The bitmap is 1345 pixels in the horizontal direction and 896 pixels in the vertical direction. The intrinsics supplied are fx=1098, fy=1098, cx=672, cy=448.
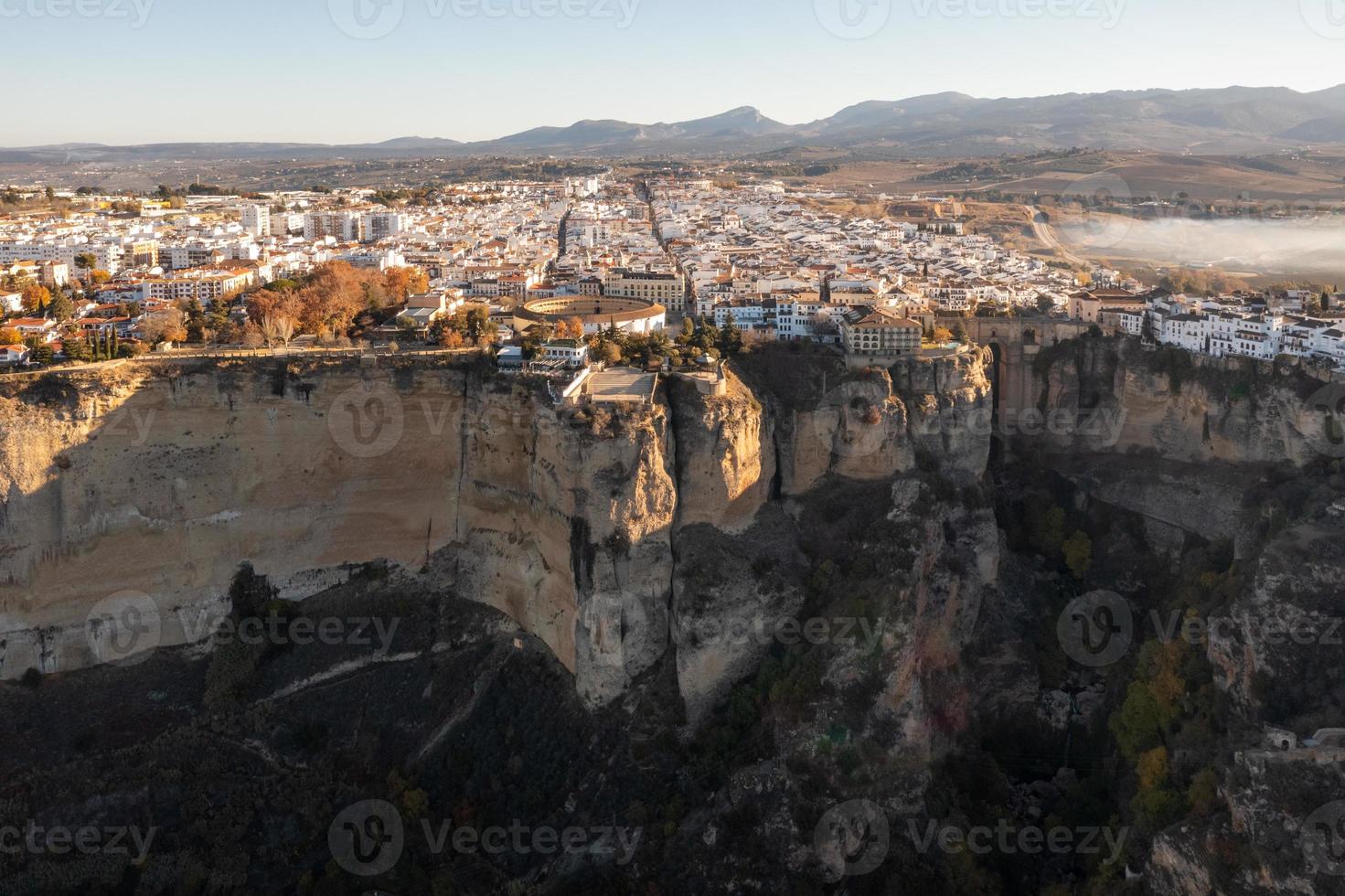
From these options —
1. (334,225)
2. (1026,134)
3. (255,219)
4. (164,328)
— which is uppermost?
(1026,134)

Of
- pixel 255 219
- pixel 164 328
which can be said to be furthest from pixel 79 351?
pixel 255 219

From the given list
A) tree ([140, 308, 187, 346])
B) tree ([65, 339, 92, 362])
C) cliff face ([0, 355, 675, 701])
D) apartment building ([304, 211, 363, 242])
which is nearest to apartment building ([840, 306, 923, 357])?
cliff face ([0, 355, 675, 701])

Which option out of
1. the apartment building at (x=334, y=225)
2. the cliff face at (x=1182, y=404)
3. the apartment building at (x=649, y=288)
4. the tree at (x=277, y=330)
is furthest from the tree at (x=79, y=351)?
the apartment building at (x=334, y=225)

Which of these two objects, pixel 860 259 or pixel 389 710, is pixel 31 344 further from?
pixel 860 259

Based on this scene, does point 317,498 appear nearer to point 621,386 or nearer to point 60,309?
point 621,386

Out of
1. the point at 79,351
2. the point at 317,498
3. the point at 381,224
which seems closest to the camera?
the point at 79,351

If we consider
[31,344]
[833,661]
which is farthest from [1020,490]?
[31,344]
